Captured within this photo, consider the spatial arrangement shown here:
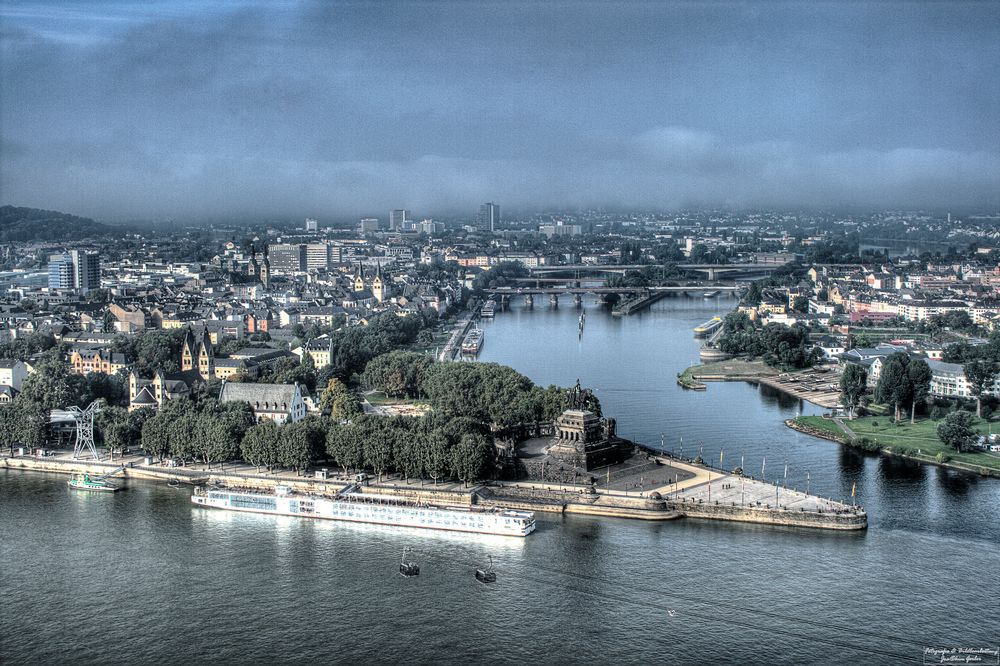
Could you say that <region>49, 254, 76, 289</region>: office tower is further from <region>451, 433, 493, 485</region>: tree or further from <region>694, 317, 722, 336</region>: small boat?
<region>451, 433, 493, 485</region>: tree

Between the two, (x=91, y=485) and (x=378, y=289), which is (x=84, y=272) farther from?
(x=91, y=485)

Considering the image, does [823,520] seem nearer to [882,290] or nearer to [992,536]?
[992,536]

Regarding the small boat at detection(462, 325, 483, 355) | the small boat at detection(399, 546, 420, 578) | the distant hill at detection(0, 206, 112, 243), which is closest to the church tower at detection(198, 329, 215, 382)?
the small boat at detection(462, 325, 483, 355)

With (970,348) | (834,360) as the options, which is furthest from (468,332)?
(970,348)

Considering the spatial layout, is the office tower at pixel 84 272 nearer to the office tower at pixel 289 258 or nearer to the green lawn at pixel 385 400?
the office tower at pixel 289 258

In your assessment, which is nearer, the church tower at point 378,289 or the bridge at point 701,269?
the church tower at point 378,289

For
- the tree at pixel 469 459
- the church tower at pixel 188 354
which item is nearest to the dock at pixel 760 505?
the tree at pixel 469 459
